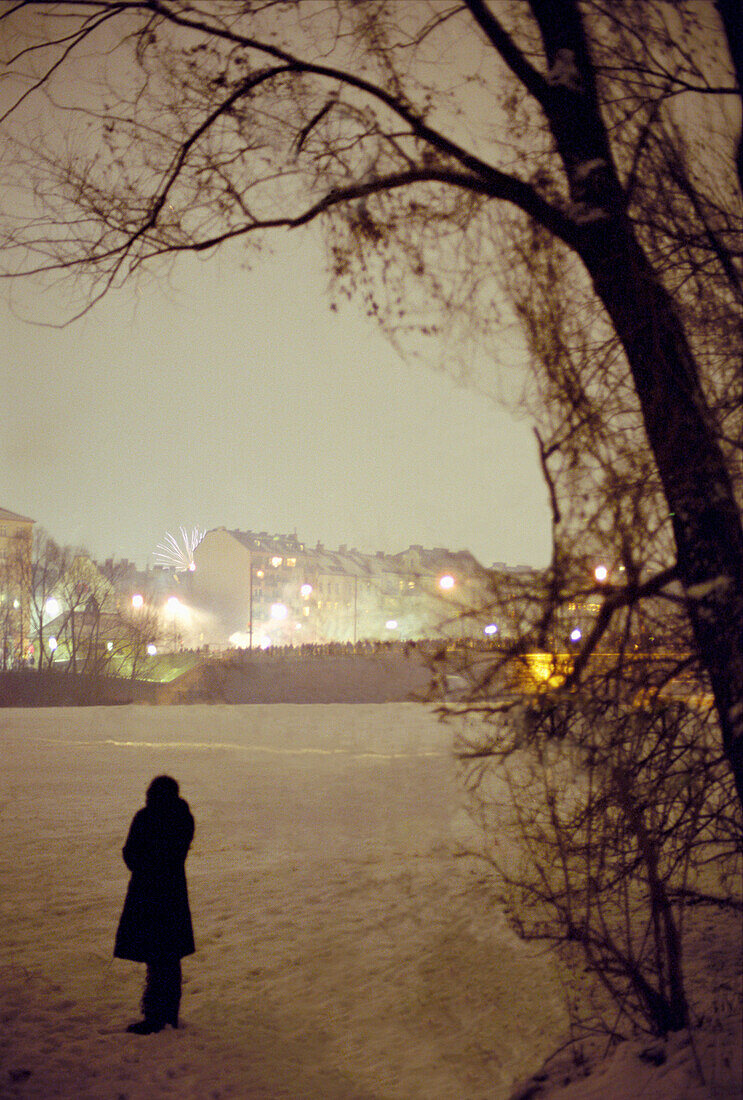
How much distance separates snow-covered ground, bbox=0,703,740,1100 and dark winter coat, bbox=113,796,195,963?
1.97 ft

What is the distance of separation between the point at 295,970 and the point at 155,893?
95.9 inches

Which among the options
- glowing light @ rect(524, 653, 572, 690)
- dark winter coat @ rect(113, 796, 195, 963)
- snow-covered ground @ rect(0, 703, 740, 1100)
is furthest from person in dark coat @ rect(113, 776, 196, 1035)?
glowing light @ rect(524, 653, 572, 690)

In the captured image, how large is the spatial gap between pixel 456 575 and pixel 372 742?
22.3m

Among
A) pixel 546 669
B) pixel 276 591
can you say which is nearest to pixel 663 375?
pixel 546 669

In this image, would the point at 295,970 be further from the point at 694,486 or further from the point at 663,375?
the point at 663,375

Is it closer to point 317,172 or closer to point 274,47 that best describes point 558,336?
point 317,172

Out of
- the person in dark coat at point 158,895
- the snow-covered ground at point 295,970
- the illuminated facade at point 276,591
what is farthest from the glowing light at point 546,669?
the illuminated facade at point 276,591

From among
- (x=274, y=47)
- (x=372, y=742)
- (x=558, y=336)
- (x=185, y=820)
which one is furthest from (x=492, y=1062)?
(x=372, y=742)

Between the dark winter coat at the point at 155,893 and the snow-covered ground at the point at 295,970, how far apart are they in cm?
60

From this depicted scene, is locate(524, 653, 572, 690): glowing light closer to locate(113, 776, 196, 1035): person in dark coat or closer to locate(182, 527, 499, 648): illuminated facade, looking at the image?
locate(113, 776, 196, 1035): person in dark coat

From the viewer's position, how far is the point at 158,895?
579 cm

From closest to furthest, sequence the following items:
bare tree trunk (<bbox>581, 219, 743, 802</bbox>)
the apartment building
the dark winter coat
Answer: bare tree trunk (<bbox>581, 219, 743, 802</bbox>) < the dark winter coat < the apartment building

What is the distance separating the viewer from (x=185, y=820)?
595 cm

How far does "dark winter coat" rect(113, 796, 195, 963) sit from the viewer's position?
5773 mm
